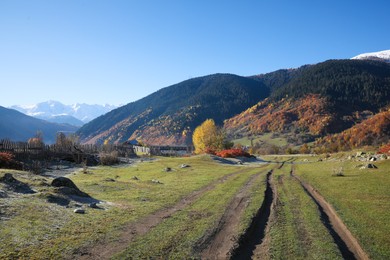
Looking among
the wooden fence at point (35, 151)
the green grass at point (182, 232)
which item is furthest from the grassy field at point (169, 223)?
the wooden fence at point (35, 151)

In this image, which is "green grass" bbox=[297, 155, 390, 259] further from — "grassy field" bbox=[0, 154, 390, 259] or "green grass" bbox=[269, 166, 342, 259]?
"green grass" bbox=[269, 166, 342, 259]

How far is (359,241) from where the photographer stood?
39.9 feet

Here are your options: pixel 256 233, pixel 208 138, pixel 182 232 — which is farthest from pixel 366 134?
pixel 182 232

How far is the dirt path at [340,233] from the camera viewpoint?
11.2 metres

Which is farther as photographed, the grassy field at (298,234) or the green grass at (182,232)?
the grassy field at (298,234)

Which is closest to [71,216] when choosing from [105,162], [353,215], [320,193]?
[353,215]

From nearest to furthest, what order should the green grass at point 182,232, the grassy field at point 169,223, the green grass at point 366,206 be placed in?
the green grass at point 182,232
the grassy field at point 169,223
the green grass at point 366,206

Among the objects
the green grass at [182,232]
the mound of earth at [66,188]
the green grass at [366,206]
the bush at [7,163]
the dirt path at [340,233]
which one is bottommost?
the dirt path at [340,233]

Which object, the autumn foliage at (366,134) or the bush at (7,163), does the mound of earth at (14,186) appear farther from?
the autumn foliage at (366,134)

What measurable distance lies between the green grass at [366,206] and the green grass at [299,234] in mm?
1284

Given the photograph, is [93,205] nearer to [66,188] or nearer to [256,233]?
[66,188]

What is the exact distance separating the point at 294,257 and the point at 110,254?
19.6 feet

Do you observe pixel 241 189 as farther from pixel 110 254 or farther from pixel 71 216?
pixel 110 254

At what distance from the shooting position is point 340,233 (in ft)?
43.8
